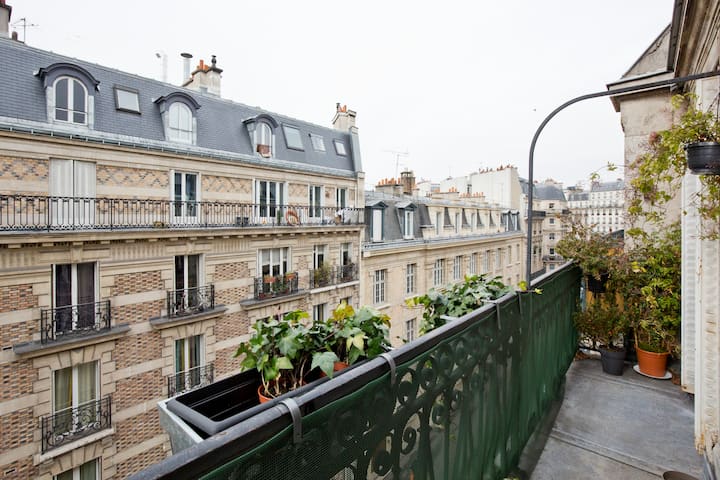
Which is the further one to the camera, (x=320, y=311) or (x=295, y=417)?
(x=320, y=311)

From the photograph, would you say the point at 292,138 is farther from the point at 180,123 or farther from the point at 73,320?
the point at 73,320

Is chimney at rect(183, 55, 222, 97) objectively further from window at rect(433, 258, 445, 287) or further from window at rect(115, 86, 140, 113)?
window at rect(433, 258, 445, 287)

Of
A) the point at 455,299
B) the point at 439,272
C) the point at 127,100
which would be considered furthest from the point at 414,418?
the point at 439,272

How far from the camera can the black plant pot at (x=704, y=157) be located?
6.24 feet

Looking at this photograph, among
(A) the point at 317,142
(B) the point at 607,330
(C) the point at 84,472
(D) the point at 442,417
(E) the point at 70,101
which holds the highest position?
(A) the point at 317,142

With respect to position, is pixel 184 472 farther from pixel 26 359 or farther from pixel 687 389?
pixel 26 359

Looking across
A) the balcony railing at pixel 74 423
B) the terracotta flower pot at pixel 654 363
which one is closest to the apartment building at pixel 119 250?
the balcony railing at pixel 74 423

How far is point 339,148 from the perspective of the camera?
15.0 metres

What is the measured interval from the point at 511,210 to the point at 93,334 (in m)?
25.4

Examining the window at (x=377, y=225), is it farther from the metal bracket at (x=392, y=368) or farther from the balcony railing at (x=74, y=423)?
the metal bracket at (x=392, y=368)

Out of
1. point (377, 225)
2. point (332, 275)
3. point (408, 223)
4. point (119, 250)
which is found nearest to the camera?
point (119, 250)

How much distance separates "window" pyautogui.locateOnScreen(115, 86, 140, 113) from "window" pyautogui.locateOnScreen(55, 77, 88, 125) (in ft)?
2.62

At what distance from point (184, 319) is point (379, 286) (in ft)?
26.9

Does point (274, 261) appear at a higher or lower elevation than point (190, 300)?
higher
